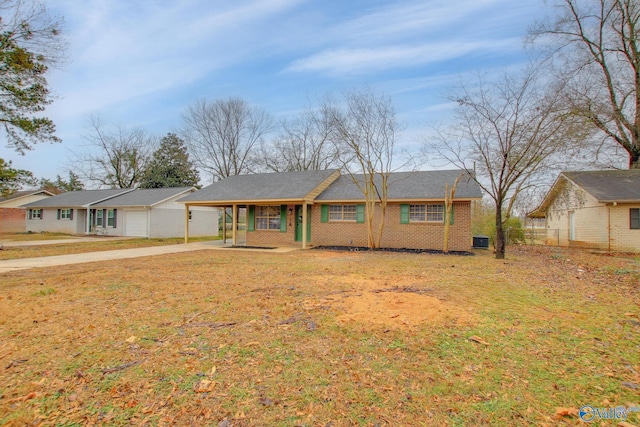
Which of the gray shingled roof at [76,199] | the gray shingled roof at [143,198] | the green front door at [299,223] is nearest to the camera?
the green front door at [299,223]

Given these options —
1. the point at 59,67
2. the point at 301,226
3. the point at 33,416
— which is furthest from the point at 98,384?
the point at 59,67

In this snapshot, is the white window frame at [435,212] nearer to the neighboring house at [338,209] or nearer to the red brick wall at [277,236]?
the neighboring house at [338,209]

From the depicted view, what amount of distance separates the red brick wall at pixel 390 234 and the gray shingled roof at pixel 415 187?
1.95 ft

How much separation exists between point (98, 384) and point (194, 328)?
1.42 metres

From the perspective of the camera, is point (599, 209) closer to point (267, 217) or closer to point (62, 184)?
point (267, 217)

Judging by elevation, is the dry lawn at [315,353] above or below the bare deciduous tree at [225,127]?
below

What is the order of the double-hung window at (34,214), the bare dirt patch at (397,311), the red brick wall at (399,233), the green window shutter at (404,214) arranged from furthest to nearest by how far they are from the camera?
the double-hung window at (34,214) < the green window shutter at (404,214) < the red brick wall at (399,233) < the bare dirt patch at (397,311)

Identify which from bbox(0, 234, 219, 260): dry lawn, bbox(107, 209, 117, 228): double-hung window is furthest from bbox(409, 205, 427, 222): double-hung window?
bbox(107, 209, 117, 228): double-hung window

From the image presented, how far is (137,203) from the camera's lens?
22.2m

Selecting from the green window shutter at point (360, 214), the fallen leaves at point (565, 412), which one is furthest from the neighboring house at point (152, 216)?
the fallen leaves at point (565, 412)

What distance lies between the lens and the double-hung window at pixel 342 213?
15594 millimetres

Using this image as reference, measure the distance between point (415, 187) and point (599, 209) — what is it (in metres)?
8.70

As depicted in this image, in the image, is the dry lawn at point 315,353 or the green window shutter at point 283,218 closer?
the dry lawn at point 315,353

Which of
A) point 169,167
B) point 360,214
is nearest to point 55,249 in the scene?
point 360,214
